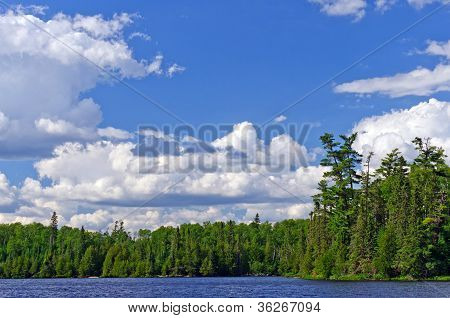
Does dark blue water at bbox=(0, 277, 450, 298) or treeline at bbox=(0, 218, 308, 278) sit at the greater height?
treeline at bbox=(0, 218, 308, 278)

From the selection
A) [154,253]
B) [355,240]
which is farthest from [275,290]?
[154,253]

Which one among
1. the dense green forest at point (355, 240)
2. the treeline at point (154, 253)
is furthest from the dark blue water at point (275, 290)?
the treeline at point (154, 253)

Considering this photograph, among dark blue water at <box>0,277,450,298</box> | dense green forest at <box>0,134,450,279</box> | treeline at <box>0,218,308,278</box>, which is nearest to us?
dark blue water at <box>0,277,450,298</box>

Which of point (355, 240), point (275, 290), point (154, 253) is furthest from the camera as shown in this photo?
point (154, 253)

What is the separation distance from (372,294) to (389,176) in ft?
131

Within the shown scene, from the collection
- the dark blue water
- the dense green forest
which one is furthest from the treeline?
the dark blue water

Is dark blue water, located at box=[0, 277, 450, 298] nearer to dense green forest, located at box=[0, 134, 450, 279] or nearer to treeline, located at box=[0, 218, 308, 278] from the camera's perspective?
dense green forest, located at box=[0, 134, 450, 279]

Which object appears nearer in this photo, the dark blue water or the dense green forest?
the dark blue water

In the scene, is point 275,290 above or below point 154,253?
below

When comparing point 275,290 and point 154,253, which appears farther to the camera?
point 154,253

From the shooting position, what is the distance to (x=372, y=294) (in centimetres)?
5253

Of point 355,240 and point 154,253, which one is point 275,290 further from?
point 154,253

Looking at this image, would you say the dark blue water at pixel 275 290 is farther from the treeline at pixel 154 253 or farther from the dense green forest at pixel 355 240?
the treeline at pixel 154 253
